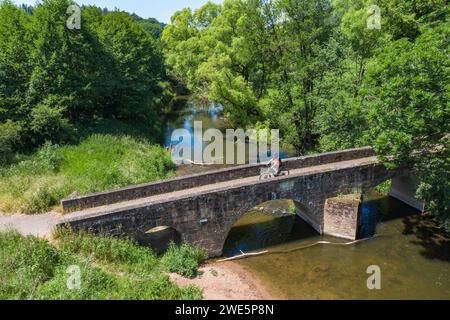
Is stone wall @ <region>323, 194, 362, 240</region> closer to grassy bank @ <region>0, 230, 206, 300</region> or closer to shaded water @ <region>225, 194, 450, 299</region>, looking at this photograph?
shaded water @ <region>225, 194, 450, 299</region>

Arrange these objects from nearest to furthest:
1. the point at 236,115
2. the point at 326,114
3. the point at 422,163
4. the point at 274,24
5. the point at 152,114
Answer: the point at 422,163
the point at 326,114
the point at 274,24
the point at 236,115
the point at 152,114

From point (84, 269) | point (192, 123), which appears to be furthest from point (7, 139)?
point (192, 123)

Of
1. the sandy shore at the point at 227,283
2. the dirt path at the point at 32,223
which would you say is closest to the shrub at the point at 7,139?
the dirt path at the point at 32,223

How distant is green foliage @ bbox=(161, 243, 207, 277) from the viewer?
13.6 meters

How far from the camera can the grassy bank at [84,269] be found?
10.9 metres

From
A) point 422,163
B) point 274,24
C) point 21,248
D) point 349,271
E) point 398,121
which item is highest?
point 274,24

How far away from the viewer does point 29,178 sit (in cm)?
1831

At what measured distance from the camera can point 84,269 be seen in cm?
1180

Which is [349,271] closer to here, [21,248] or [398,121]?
[398,121]

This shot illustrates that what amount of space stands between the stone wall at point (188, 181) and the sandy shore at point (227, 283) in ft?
13.3
